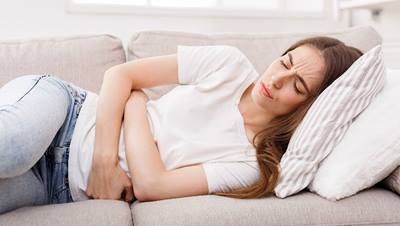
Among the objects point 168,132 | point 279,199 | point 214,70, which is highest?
point 214,70

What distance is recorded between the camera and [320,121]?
1161mm

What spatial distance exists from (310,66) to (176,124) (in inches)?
14.8

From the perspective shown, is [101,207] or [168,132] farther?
[168,132]

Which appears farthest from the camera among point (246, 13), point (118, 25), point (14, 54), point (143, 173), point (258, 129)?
point (246, 13)

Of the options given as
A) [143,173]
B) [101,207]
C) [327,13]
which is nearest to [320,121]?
[143,173]

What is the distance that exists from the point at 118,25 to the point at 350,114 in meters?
1.35

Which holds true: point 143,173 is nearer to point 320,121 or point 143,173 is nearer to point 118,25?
point 320,121

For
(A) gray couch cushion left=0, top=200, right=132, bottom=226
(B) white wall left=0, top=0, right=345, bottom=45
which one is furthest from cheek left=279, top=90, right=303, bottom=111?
(B) white wall left=0, top=0, right=345, bottom=45

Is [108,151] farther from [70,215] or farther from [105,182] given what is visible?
[70,215]

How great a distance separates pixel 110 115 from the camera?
1253mm

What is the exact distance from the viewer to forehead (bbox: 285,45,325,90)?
1225 mm

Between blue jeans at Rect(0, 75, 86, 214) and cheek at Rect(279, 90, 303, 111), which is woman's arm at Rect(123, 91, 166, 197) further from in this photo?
cheek at Rect(279, 90, 303, 111)

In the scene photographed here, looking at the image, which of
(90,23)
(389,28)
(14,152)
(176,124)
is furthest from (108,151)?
(389,28)

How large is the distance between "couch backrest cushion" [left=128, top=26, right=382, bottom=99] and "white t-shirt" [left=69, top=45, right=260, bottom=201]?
0.23 metres
